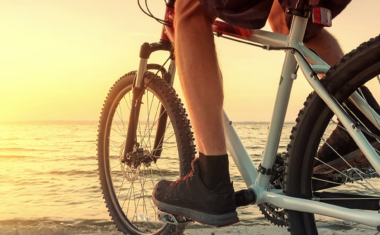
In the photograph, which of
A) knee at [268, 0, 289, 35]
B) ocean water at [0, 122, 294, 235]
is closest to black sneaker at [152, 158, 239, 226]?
knee at [268, 0, 289, 35]

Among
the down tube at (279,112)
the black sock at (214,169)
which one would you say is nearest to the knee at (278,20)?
the down tube at (279,112)

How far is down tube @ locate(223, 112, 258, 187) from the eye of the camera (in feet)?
5.02

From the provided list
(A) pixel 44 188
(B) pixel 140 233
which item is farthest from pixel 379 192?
(A) pixel 44 188

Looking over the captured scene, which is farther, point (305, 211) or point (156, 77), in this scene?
point (156, 77)

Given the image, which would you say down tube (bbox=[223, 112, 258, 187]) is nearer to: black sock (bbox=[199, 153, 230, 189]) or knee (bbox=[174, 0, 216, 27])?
black sock (bbox=[199, 153, 230, 189])

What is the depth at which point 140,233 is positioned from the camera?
7.12 feet

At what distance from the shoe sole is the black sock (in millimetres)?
119

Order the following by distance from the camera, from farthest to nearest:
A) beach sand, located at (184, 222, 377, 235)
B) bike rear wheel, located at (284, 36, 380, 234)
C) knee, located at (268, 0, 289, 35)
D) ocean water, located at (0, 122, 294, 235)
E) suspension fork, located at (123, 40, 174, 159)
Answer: ocean water, located at (0, 122, 294, 235) < beach sand, located at (184, 222, 377, 235) < suspension fork, located at (123, 40, 174, 159) < knee, located at (268, 0, 289, 35) < bike rear wheel, located at (284, 36, 380, 234)

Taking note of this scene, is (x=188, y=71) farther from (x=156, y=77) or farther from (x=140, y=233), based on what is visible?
(x=140, y=233)

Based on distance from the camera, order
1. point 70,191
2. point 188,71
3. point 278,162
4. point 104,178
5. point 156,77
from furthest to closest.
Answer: point 70,191 < point 104,178 < point 156,77 < point 278,162 < point 188,71

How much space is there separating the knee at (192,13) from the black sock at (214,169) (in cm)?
52

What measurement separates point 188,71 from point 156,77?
67 centimetres

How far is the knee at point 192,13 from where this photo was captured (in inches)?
52.1

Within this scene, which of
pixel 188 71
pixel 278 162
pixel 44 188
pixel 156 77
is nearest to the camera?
pixel 188 71
